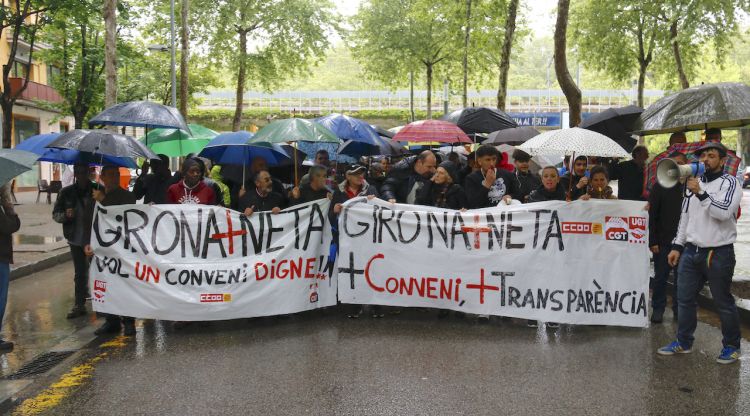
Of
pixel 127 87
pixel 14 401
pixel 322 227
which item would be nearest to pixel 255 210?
pixel 322 227

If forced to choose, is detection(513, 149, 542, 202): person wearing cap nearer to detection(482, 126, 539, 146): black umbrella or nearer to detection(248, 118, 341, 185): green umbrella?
detection(248, 118, 341, 185): green umbrella

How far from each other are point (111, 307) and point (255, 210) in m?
1.82

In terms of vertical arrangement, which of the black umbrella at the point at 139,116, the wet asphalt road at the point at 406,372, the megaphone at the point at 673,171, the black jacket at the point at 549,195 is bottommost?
the wet asphalt road at the point at 406,372

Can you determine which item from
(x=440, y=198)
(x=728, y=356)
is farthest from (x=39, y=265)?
(x=728, y=356)

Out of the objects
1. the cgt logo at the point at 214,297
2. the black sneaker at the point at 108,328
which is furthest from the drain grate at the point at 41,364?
the cgt logo at the point at 214,297

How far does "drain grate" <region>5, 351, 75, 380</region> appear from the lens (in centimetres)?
599

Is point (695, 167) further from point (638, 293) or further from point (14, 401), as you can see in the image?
point (14, 401)

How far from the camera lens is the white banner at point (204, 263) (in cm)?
729

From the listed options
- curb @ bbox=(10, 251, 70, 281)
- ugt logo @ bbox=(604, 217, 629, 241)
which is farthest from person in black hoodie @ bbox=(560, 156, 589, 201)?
curb @ bbox=(10, 251, 70, 281)

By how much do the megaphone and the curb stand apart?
30.4 feet

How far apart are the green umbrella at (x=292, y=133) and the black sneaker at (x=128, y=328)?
2.51 m

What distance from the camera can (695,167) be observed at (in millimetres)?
5867

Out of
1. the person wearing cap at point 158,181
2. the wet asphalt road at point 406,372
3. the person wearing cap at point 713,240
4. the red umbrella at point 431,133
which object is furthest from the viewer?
the red umbrella at point 431,133

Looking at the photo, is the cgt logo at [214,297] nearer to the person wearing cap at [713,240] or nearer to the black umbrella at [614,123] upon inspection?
the person wearing cap at [713,240]
